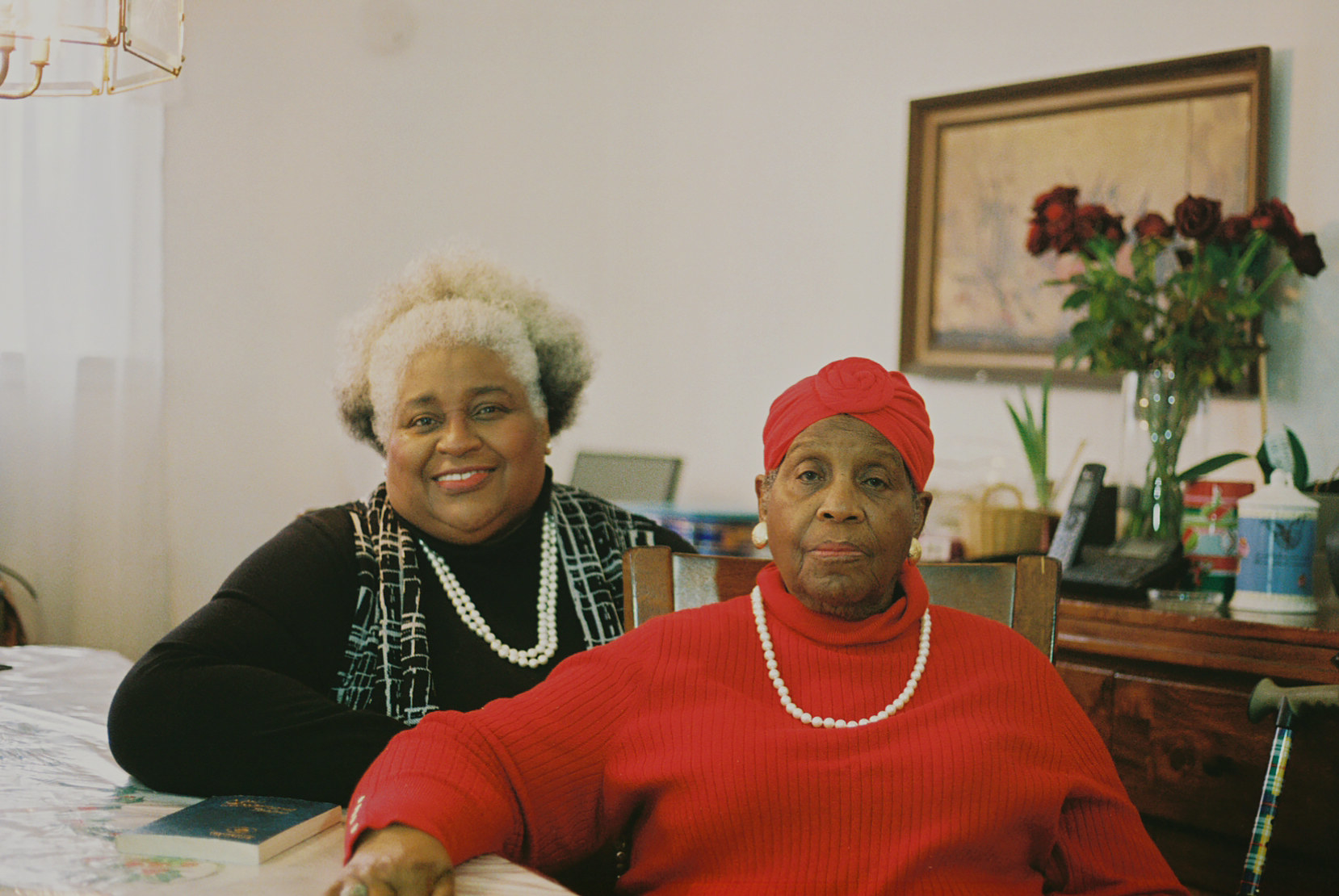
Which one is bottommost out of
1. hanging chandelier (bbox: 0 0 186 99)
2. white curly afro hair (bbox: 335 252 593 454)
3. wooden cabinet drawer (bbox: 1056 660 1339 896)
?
wooden cabinet drawer (bbox: 1056 660 1339 896)

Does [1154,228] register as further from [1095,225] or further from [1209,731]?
[1209,731]

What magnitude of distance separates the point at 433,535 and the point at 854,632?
0.68 m

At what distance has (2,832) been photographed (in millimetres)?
1030

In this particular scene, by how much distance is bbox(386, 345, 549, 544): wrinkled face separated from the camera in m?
1.62

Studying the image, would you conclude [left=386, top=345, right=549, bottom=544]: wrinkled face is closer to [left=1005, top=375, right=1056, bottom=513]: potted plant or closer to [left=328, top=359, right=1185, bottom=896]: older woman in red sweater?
[left=328, top=359, right=1185, bottom=896]: older woman in red sweater

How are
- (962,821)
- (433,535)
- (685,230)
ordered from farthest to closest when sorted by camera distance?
1. (685,230)
2. (433,535)
3. (962,821)

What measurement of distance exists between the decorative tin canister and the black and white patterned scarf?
1018mm

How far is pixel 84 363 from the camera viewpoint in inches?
140

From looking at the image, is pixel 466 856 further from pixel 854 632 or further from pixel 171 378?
pixel 171 378

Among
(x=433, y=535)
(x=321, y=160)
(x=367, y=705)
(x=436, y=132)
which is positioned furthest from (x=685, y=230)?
(x=367, y=705)

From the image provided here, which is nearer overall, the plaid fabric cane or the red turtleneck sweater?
the red turtleneck sweater

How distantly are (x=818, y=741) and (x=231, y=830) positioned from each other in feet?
1.81

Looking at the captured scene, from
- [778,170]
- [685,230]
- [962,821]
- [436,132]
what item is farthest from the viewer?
[436,132]

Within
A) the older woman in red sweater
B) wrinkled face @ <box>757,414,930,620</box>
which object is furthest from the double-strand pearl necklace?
wrinkled face @ <box>757,414,930,620</box>
